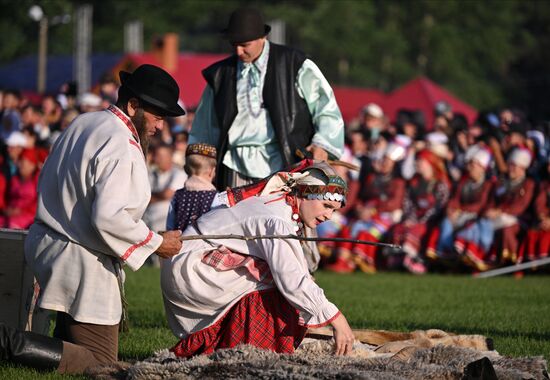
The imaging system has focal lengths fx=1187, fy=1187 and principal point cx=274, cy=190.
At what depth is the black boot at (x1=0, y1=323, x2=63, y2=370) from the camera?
20.0 feet

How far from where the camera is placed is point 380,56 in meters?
53.3

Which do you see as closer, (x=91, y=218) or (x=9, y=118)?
(x=91, y=218)

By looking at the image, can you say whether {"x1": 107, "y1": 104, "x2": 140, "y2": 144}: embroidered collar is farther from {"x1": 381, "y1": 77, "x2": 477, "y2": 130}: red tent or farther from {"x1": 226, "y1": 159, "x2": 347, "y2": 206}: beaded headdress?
{"x1": 381, "y1": 77, "x2": 477, "y2": 130}: red tent

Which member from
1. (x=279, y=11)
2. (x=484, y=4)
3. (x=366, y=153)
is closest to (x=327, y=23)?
(x=279, y=11)

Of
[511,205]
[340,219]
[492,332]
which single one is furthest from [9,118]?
[492,332]

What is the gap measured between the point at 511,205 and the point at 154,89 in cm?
871

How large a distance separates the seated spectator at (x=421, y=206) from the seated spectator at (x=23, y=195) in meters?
4.73

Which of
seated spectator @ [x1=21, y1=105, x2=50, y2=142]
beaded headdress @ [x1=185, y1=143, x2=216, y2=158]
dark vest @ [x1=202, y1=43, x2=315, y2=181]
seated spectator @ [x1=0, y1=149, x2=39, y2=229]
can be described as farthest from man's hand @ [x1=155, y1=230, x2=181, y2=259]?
seated spectator @ [x1=21, y1=105, x2=50, y2=142]

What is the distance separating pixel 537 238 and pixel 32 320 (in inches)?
319

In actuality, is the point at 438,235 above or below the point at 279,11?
below

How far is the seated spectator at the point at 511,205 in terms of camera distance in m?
14.0

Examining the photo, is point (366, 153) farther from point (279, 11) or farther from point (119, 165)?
point (279, 11)

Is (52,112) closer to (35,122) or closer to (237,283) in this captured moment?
(35,122)

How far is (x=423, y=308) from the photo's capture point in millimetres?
10109
